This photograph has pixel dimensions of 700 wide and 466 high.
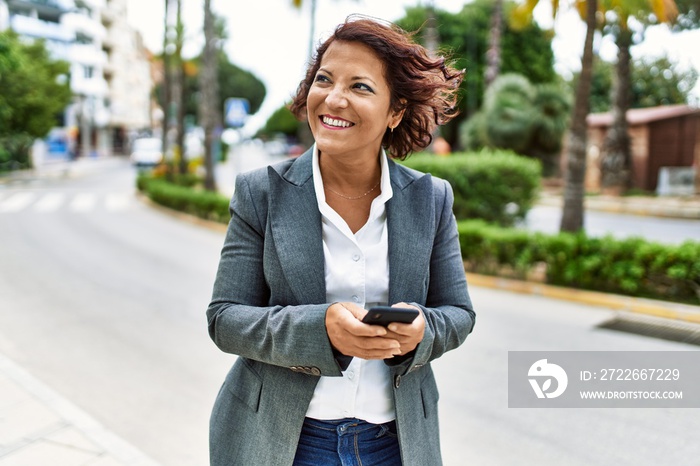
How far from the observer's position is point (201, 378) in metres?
5.55

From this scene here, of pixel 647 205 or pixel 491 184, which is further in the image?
pixel 647 205

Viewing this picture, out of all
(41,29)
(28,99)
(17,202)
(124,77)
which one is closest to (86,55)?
(41,29)

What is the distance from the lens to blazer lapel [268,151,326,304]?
5.13ft

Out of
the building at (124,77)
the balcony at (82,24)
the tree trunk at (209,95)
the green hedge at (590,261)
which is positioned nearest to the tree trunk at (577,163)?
the green hedge at (590,261)

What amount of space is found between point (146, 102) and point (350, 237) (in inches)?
3209

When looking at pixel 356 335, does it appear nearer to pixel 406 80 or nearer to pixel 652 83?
pixel 406 80

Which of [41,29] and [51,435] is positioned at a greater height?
[41,29]

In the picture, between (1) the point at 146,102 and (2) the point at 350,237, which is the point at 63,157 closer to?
(1) the point at 146,102

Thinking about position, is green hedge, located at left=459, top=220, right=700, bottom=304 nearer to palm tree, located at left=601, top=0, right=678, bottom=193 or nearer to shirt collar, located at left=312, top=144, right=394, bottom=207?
shirt collar, located at left=312, top=144, right=394, bottom=207

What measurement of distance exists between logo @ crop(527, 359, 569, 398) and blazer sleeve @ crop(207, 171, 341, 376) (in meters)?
3.61

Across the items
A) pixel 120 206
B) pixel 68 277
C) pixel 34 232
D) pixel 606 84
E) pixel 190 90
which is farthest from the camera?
pixel 190 90

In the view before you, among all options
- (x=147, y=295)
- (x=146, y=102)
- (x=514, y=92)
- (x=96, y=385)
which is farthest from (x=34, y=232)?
(x=146, y=102)

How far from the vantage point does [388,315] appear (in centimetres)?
133

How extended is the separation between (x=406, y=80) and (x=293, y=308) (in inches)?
25.0
